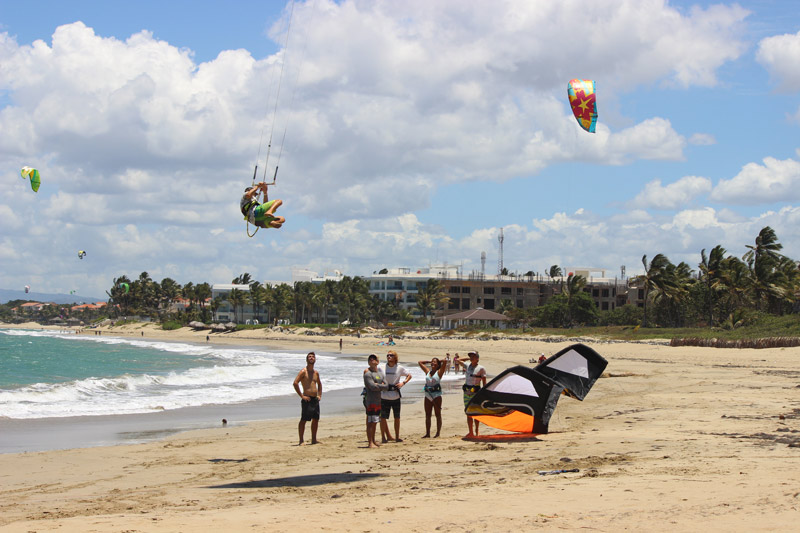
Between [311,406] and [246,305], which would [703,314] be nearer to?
[311,406]

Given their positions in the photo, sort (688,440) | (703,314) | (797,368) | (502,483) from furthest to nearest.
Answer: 1. (703,314)
2. (797,368)
3. (688,440)
4. (502,483)

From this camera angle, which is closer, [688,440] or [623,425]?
[688,440]

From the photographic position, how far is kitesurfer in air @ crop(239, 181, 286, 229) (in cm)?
1311

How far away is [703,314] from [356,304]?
148 ft

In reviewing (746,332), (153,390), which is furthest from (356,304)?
(153,390)

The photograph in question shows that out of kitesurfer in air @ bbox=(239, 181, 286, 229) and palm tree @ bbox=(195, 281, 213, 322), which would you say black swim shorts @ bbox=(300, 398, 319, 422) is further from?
palm tree @ bbox=(195, 281, 213, 322)

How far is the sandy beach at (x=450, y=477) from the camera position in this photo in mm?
5613

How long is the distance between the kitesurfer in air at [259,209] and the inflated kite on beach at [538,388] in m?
4.86

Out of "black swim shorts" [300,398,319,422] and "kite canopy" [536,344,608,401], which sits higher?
"kite canopy" [536,344,608,401]

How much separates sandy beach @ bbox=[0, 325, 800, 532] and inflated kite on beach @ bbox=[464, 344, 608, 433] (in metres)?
0.34

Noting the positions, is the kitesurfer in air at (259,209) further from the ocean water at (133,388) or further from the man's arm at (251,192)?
the ocean water at (133,388)

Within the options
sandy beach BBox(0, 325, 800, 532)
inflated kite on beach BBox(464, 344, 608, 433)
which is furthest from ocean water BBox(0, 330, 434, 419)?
inflated kite on beach BBox(464, 344, 608, 433)

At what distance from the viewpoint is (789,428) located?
33.6ft

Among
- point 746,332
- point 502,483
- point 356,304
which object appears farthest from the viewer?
point 356,304
